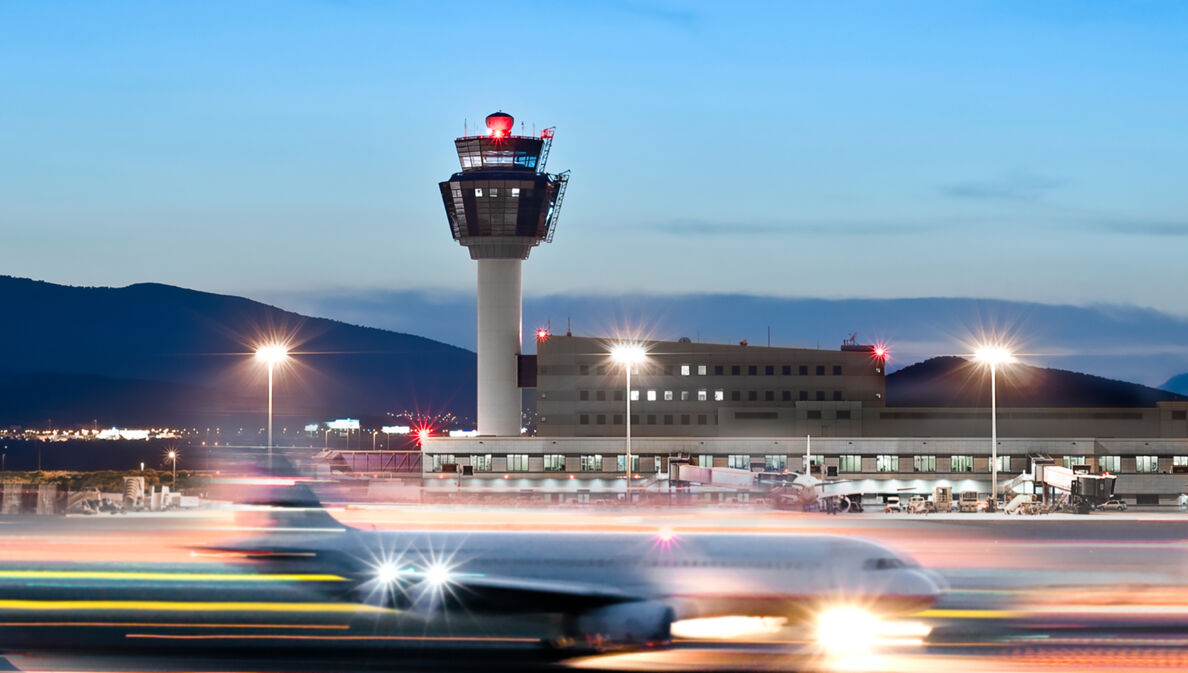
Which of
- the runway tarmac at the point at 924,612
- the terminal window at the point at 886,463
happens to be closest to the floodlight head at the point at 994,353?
the runway tarmac at the point at 924,612

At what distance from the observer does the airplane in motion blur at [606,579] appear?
102 ft

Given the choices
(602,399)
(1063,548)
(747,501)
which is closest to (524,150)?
(602,399)

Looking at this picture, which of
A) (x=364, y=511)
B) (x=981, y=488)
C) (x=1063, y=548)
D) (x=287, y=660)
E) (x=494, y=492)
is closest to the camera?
(x=287, y=660)

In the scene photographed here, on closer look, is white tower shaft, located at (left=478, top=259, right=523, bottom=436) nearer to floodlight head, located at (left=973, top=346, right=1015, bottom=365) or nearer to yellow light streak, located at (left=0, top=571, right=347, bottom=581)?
floodlight head, located at (left=973, top=346, right=1015, bottom=365)

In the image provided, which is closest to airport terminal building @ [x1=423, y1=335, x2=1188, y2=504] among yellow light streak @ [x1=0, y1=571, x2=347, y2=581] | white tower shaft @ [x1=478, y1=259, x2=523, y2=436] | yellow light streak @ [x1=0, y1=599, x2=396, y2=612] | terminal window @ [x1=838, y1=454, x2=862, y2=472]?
terminal window @ [x1=838, y1=454, x2=862, y2=472]

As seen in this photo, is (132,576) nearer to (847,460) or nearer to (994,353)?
(994,353)

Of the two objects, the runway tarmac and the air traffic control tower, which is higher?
the air traffic control tower

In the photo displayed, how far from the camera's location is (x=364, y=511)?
6988cm

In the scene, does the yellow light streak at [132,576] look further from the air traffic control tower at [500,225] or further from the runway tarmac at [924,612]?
the air traffic control tower at [500,225]

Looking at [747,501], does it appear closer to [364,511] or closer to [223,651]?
[364,511]

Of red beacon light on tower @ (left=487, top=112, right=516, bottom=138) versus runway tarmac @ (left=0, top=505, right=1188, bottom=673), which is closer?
runway tarmac @ (left=0, top=505, right=1188, bottom=673)

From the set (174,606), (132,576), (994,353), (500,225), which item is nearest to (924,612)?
(174,606)

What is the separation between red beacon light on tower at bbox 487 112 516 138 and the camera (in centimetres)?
13038

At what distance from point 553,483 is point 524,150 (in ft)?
116
